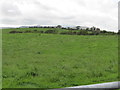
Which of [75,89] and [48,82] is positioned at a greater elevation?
[75,89]

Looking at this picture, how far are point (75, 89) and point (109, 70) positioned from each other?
642cm

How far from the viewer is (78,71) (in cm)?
1125

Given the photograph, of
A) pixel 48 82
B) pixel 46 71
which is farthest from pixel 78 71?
pixel 48 82

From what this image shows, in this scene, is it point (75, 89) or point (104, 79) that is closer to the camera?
point (75, 89)

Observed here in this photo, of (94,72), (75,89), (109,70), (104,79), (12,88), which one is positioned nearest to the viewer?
(75,89)

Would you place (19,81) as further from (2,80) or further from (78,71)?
(78,71)

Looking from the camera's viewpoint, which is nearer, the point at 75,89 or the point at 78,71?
the point at 75,89

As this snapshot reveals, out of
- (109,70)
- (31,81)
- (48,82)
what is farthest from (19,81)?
(109,70)

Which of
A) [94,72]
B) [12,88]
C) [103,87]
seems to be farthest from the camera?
[94,72]

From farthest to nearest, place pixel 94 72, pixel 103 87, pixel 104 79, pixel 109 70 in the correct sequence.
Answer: pixel 109 70
pixel 94 72
pixel 104 79
pixel 103 87

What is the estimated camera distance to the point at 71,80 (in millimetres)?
9344

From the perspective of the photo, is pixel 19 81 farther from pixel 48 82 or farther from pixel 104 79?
pixel 104 79

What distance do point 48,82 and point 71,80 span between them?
3.90 ft

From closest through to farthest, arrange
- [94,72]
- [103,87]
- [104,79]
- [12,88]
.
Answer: [103,87]
[12,88]
[104,79]
[94,72]
